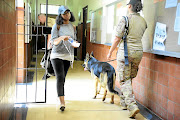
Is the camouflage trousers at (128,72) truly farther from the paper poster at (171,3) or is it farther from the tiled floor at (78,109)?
the paper poster at (171,3)

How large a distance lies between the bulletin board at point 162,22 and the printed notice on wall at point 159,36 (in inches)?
1.8

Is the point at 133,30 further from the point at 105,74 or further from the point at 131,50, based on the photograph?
the point at 105,74

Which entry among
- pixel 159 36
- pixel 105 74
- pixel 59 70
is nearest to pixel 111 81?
pixel 105 74

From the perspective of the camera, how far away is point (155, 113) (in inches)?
133

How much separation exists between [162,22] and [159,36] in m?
0.20

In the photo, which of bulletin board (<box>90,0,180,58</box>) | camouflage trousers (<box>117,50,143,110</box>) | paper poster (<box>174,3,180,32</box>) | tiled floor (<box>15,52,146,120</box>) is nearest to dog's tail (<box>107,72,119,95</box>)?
tiled floor (<box>15,52,146,120</box>)

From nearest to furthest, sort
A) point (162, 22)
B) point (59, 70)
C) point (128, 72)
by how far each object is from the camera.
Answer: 1. point (162, 22)
2. point (128, 72)
3. point (59, 70)

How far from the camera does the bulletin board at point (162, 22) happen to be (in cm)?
289

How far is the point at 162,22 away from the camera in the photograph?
10.4 ft

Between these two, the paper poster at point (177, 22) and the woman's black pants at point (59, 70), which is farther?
the woman's black pants at point (59, 70)

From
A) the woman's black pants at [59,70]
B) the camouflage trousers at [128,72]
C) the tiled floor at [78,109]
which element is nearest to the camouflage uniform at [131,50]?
the camouflage trousers at [128,72]

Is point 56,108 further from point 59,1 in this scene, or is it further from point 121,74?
point 59,1

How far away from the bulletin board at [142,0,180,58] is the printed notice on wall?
45 millimetres

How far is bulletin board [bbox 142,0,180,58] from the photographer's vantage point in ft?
9.48
